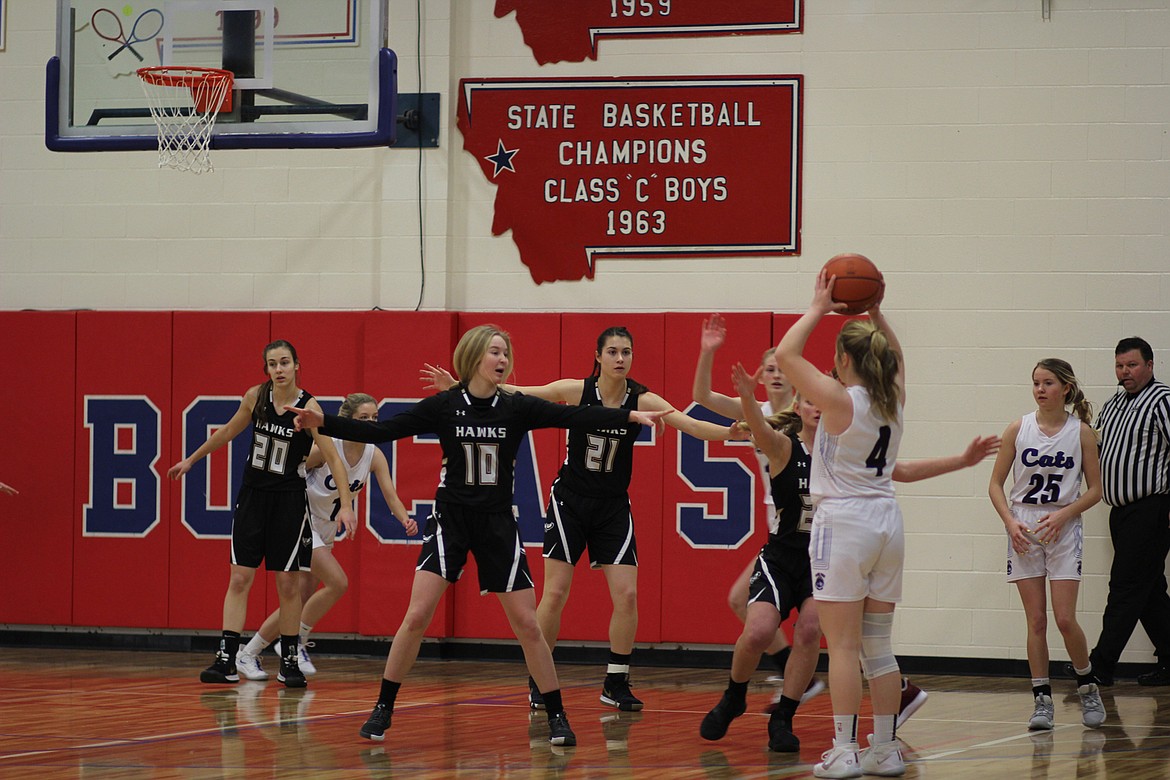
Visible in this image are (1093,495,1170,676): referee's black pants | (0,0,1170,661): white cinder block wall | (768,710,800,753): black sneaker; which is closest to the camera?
(768,710,800,753): black sneaker

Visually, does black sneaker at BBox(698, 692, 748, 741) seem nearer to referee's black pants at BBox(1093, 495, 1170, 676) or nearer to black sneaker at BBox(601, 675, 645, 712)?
black sneaker at BBox(601, 675, 645, 712)

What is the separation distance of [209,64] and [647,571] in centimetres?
451

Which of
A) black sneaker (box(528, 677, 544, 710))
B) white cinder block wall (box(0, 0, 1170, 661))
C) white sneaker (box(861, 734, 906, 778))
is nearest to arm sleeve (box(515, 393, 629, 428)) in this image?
white sneaker (box(861, 734, 906, 778))

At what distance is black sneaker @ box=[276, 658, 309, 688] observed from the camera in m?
8.20

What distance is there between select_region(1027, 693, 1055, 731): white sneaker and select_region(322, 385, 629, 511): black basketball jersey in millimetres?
2791

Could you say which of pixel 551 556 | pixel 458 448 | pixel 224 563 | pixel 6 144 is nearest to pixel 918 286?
pixel 551 556

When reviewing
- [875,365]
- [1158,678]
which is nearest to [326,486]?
[875,365]

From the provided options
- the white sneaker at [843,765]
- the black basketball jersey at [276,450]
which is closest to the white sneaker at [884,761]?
the white sneaker at [843,765]

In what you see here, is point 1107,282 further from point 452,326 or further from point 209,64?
point 209,64

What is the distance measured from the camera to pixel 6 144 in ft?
35.4

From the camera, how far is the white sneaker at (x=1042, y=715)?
6.93 meters

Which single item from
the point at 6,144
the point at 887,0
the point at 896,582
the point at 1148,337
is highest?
the point at 887,0

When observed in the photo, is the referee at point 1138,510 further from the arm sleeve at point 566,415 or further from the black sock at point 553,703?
the arm sleeve at point 566,415

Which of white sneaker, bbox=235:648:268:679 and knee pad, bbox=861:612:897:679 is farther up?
knee pad, bbox=861:612:897:679
